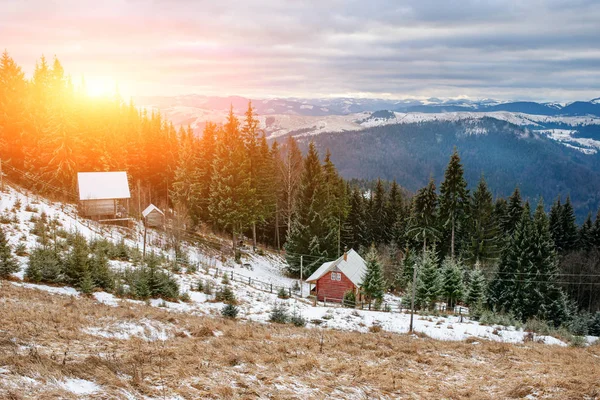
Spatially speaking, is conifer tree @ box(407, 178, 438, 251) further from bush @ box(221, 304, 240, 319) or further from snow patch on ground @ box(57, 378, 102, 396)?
snow patch on ground @ box(57, 378, 102, 396)

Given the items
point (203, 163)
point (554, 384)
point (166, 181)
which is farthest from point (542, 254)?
point (166, 181)

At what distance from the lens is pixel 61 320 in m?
12.8

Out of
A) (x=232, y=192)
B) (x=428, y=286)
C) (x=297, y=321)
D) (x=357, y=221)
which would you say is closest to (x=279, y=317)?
(x=297, y=321)

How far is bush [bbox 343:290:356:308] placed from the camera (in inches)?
1354

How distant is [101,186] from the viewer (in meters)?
41.5

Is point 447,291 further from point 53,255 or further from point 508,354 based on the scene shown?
point 53,255

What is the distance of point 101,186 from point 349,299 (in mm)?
27502

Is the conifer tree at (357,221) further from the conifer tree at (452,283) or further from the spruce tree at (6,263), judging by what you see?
the spruce tree at (6,263)

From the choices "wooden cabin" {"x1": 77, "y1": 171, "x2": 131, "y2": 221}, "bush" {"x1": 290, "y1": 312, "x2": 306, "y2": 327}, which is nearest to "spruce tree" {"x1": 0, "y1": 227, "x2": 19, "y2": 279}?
"bush" {"x1": 290, "y1": 312, "x2": 306, "y2": 327}

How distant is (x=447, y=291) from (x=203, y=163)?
3249 cm

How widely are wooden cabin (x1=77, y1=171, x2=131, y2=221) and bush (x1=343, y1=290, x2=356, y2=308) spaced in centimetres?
2411

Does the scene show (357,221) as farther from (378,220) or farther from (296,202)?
(296,202)

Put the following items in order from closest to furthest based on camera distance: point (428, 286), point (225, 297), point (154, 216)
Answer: point (225, 297) → point (428, 286) → point (154, 216)

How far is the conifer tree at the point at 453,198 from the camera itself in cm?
4638
